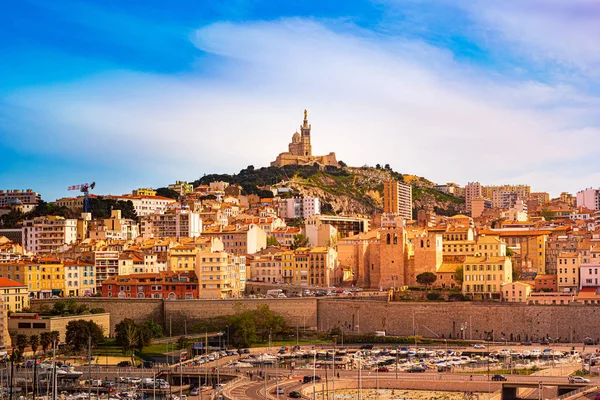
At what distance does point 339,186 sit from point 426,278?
6828 cm

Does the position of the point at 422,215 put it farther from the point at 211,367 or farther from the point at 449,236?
the point at 211,367

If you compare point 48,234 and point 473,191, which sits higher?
point 473,191

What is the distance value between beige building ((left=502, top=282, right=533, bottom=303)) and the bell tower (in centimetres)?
9199

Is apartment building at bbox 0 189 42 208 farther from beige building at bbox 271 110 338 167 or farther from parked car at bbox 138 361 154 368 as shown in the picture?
parked car at bbox 138 361 154 368

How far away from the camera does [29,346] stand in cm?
6078

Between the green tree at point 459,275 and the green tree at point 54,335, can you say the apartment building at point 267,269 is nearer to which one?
the green tree at point 459,275

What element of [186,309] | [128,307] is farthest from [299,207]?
[128,307]

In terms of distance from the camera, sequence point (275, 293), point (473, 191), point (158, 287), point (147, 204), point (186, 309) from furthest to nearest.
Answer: point (473, 191) → point (147, 204) → point (275, 293) → point (158, 287) → point (186, 309)

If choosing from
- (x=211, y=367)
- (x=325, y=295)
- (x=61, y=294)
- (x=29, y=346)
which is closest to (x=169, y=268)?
(x=61, y=294)

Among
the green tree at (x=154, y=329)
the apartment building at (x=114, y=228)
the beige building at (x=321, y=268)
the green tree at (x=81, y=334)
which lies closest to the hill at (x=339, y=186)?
the apartment building at (x=114, y=228)

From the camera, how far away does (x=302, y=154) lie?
159250 mm

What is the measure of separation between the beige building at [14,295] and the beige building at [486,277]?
2845 centimetres

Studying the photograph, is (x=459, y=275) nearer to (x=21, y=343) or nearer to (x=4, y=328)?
(x=21, y=343)

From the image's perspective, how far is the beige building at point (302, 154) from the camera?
152750 millimetres
